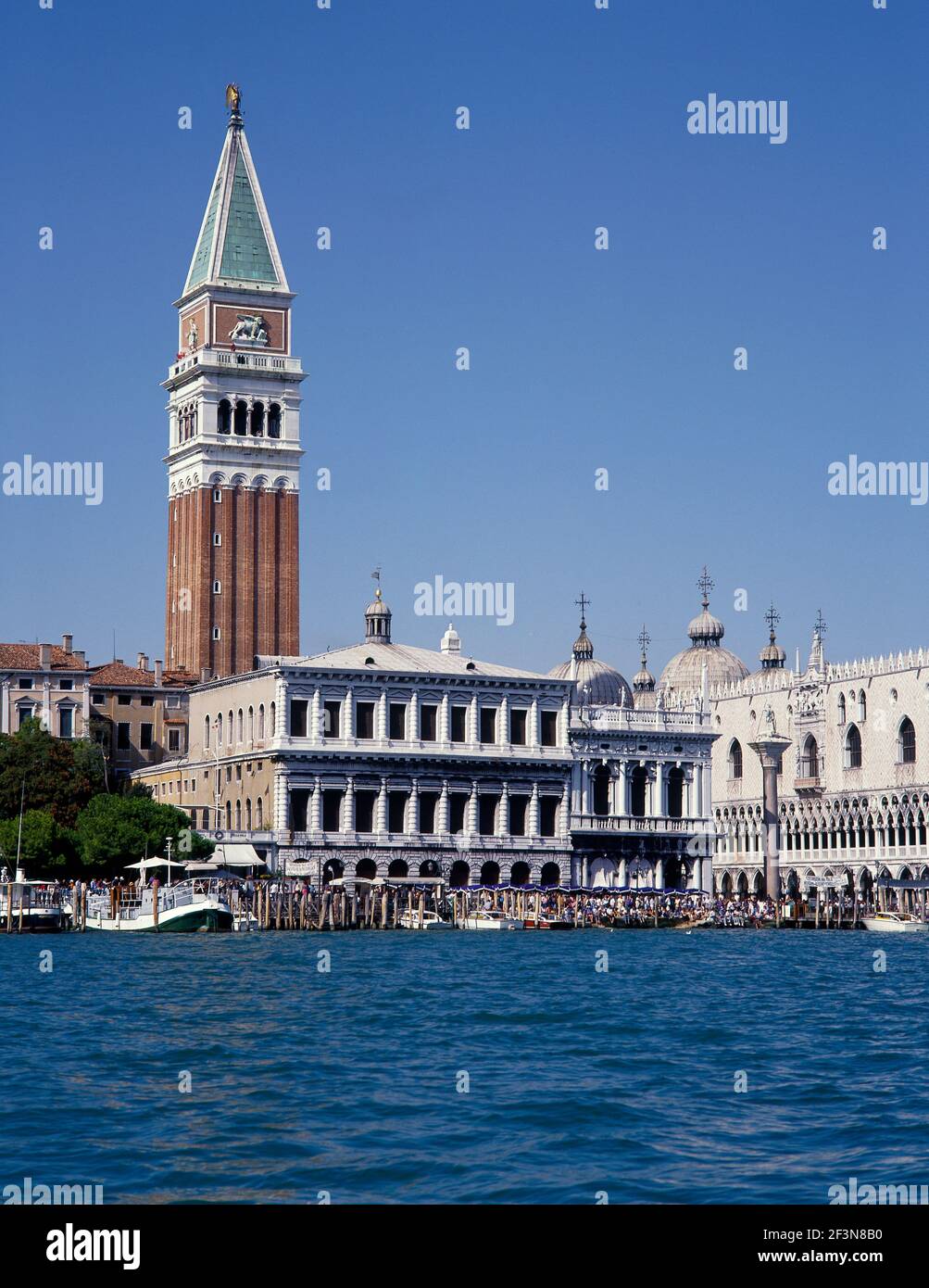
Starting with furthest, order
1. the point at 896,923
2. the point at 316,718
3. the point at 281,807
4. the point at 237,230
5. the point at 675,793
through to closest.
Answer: the point at 237,230
the point at 675,793
the point at 316,718
the point at 281,807
the point at 896,923

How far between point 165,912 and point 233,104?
54573 millimetres

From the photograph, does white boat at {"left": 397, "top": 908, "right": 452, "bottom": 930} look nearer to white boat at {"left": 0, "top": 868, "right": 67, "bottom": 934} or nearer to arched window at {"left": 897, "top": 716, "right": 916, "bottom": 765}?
white boat at {"left": 0, "top": 868, "right": 67, "bottom": 934}

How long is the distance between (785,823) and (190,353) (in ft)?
128

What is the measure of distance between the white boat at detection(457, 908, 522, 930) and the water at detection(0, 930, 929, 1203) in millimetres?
27697

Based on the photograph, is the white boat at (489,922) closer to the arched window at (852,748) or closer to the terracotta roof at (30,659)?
the terracotta roof at (30,659)

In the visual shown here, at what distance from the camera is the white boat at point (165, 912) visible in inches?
2288

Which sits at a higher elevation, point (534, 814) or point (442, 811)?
point (442, 811)

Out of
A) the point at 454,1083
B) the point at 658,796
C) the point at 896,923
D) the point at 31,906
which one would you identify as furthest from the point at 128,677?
the point at 454,1083

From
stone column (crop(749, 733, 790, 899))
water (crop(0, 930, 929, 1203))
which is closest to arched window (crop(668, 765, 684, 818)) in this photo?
stone column (crop(749, 733, 790, 899))

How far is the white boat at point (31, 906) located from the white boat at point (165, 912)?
1287 mm

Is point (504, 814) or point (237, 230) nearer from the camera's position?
point (504, 814)

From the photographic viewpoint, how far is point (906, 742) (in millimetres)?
91625

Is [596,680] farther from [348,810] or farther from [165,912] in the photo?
[165,912]

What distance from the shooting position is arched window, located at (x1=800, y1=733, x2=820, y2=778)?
327 feet
